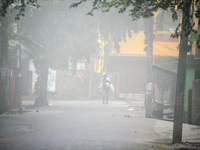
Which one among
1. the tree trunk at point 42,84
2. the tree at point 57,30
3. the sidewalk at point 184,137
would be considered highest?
the tree at point 57,30

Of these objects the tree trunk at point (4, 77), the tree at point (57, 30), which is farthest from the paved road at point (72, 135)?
the tree at point (57, 30)

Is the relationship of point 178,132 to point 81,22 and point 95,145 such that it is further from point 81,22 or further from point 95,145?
point 81,22

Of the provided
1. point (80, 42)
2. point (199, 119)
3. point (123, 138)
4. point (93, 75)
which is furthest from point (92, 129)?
point (93, 75)

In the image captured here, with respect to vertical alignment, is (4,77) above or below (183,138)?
above

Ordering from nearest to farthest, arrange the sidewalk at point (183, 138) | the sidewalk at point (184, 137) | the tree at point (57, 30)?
the sidewalk at point (183, 138)
the sidewalk at point (184, 137)
the tree at point (57, 30)

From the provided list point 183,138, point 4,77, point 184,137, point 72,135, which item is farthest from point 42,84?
point 183,138

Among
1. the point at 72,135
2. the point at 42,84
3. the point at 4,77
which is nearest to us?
the point at 72,135

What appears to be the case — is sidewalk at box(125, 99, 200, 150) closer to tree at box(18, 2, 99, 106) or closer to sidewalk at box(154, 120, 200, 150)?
sidewalk at box(154, 120, 200, 150)

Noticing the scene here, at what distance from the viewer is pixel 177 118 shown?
9.05 meters

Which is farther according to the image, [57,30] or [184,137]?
[57,30]

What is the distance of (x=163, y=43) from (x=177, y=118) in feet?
94.5

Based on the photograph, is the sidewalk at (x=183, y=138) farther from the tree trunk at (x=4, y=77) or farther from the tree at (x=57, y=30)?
the tree at (x=57, y=30)

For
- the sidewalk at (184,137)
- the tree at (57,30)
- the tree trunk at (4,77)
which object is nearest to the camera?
the sidewalk at (184,137)

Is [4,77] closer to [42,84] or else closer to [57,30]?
[57,30]
